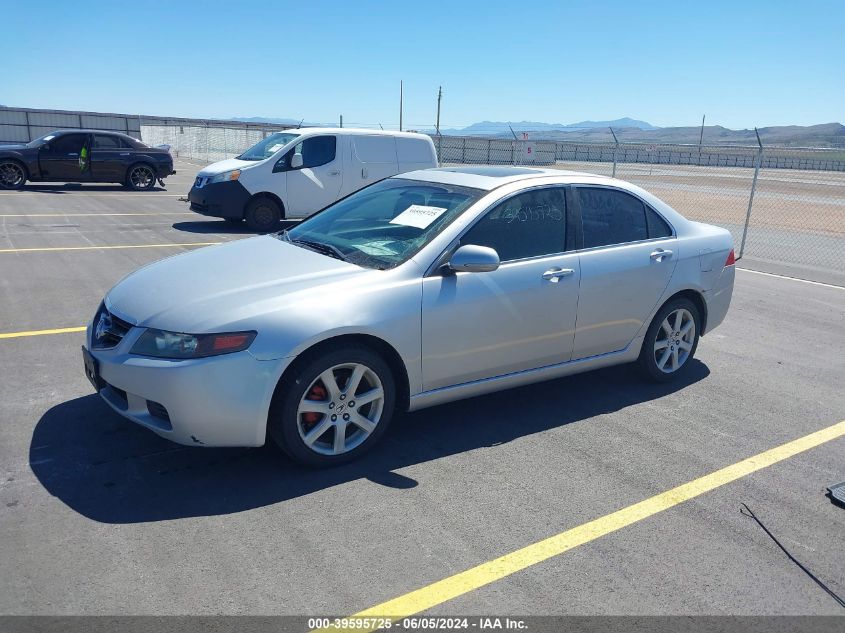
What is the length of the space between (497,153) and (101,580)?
140 ft

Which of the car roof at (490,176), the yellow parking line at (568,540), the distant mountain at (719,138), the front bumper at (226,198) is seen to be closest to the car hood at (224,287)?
the car roof at (490,176)

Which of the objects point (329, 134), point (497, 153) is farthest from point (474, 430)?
point (497, 153)

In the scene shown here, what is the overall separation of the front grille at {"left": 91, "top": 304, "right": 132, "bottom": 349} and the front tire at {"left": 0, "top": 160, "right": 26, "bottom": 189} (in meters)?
16.7

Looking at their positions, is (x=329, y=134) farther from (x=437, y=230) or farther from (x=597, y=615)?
(x=597, y=615)

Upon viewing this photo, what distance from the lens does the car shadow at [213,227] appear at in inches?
503

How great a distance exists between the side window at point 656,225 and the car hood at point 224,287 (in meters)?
2.36

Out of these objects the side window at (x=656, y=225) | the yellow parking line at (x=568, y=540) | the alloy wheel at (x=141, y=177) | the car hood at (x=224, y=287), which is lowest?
the yellow parking line at (x=568, y=540)

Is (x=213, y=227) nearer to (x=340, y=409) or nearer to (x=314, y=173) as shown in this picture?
(x=314, y=173)

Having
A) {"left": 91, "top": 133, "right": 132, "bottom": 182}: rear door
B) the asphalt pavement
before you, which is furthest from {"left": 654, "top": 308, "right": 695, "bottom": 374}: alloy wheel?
{"left": 91, "top": 133, "right": 132, "bottom": 182}: rear door

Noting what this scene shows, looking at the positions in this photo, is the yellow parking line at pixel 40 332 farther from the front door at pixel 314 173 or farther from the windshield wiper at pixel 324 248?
the front door at pixel 314 173

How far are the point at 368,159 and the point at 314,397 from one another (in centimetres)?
978

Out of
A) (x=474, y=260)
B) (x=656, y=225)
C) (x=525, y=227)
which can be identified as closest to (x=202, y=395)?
(x=474, y=260)

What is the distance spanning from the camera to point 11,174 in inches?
724

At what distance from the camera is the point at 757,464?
4387 mm
